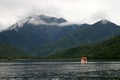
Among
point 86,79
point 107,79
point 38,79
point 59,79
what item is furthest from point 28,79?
point 107,79

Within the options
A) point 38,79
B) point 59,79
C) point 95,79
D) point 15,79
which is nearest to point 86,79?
point 95,79

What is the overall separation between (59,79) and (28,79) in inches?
508

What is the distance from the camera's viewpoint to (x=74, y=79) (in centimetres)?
11594

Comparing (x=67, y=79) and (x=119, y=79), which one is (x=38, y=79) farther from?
(x=119, y=79)

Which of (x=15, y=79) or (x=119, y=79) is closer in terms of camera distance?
(x=119, y=79)

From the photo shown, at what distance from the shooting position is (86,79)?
11506 cm

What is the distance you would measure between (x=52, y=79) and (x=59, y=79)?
2.84m

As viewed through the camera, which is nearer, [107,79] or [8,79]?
[107,79]

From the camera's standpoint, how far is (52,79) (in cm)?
11675

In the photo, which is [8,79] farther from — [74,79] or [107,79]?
[107,79]

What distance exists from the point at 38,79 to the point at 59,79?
8899 mm

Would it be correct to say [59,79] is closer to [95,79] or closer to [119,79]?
[95,79]

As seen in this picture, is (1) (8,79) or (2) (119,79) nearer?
(2) (119,79)

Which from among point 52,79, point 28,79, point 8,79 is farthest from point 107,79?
point 8,79
